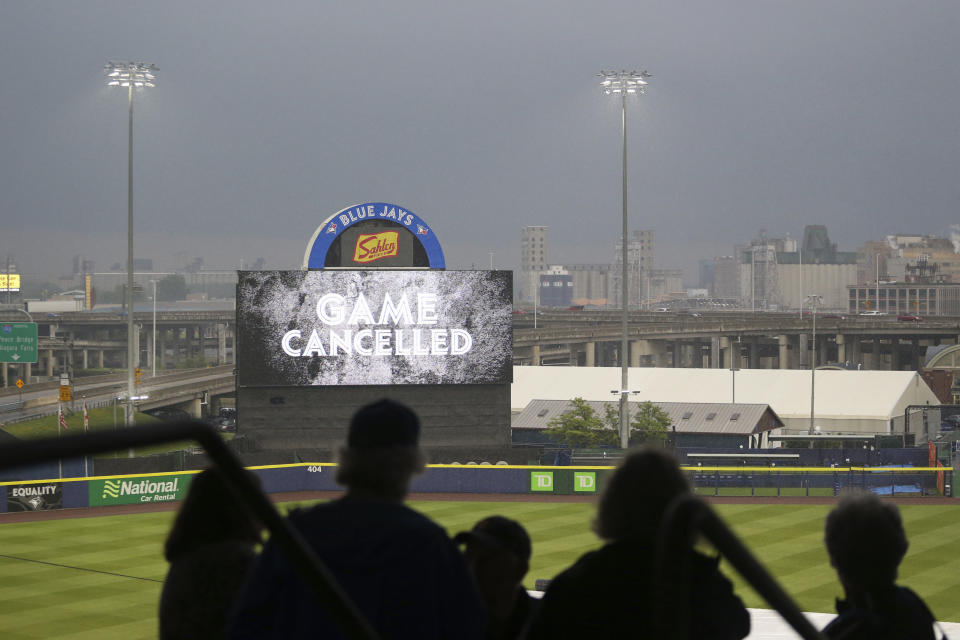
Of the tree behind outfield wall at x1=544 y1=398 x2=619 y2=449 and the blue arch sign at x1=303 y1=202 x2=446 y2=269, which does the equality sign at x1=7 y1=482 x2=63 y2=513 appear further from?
the tree behind outfield wall at x1=544 y1=398 x2=619 y2=449

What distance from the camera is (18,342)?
46219 mm

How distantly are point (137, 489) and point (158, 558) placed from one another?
9608mm

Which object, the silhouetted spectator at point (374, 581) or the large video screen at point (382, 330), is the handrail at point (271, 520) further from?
the large video screen at point (382, 330)

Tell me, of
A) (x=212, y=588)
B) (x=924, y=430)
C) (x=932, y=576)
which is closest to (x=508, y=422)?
(x=932, y=576)

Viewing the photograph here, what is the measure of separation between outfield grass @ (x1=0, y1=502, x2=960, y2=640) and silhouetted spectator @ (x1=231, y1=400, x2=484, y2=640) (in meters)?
12.7

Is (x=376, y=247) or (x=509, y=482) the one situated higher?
(x=376, y=247)

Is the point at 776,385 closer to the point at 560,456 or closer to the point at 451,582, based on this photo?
the point at 560,456

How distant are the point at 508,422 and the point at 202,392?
131 ft

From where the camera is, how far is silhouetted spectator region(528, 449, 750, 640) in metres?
2.71

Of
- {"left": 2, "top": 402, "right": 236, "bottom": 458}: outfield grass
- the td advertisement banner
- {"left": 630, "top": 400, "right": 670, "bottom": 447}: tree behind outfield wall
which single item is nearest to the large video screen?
the td advertisement banner

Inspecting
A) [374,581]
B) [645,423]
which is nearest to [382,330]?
[645,423]

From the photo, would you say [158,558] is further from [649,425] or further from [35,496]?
[649,425]

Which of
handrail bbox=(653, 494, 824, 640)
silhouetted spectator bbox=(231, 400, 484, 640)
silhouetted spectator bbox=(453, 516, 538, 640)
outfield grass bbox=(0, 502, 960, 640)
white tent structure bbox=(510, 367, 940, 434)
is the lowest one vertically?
outfield grass bbox=(0, 502, 960, 640)

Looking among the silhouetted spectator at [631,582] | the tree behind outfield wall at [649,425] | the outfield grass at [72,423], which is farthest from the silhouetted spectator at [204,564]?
the outfield grass at [72,423]
